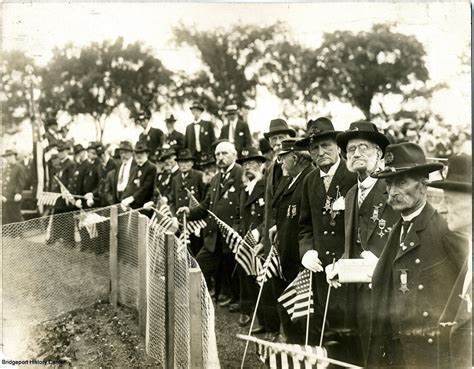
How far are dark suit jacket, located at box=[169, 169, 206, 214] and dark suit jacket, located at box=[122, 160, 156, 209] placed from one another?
13.0 inches

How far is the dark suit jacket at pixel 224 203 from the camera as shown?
5820 mm

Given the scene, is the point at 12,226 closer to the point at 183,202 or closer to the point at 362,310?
the point at 183,202

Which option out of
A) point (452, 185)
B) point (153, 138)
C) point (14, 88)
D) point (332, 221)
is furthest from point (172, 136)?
point (452, 185)

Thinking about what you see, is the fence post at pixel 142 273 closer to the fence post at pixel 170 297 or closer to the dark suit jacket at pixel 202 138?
the fence post at pixel 170 297

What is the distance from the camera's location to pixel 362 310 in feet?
13.1

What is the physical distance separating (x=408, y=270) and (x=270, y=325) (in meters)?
2.03

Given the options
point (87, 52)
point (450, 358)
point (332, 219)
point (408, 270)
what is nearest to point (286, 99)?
point (332, 219)

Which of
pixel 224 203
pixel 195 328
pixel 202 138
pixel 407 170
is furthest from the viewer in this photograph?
pixel 202 138

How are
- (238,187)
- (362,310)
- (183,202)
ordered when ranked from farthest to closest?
(183,202)
(238,187)
(362,310)

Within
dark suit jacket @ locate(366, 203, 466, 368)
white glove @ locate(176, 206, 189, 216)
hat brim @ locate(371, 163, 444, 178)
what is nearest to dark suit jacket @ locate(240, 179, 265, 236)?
white glove @ locate(176, 206, 189, 216)

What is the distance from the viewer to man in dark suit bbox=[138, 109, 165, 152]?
239 inches

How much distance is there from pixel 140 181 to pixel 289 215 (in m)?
2.63

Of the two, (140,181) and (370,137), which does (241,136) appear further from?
(370,137)

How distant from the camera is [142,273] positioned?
5.41 metres
